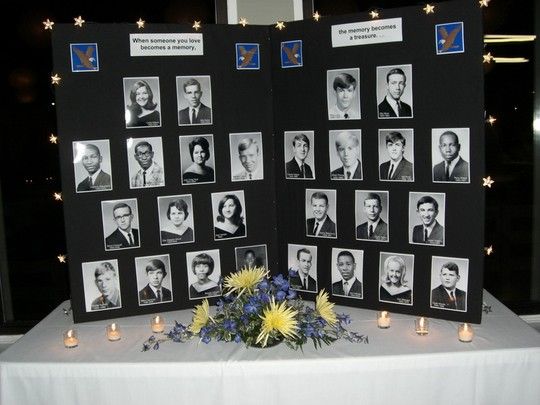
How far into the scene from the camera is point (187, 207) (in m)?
2.87

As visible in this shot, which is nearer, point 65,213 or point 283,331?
point 283,331

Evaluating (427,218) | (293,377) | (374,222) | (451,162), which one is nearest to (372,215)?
(374,222)

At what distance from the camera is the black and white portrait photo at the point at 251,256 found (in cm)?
299

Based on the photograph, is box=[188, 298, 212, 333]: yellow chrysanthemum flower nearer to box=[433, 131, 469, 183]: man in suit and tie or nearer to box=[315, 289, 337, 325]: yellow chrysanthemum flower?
box=[315, 289, 337, 325]: yellow chrysanthemum flower

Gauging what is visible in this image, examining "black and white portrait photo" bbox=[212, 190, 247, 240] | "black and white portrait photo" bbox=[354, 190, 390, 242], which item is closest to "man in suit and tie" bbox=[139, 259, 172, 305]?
"black and white portrait photo" bbox=[212, 190, 247, 240]

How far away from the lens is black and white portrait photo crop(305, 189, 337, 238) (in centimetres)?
A: 285

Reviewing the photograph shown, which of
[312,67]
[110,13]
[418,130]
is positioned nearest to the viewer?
[418,130]

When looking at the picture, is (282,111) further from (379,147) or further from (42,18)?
(42,18)

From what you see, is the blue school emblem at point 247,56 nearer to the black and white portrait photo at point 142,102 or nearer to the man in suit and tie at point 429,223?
the black and white portrait photo at point 142,102

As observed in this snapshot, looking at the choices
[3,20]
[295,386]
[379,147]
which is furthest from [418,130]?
[3,20]

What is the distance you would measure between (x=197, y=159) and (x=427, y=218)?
119cm

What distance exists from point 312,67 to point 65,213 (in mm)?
1436

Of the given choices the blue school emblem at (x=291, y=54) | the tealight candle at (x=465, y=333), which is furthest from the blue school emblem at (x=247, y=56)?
the tealight candle at (x=465, y=333)

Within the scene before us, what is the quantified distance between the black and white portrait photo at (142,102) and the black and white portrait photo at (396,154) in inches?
44.4
